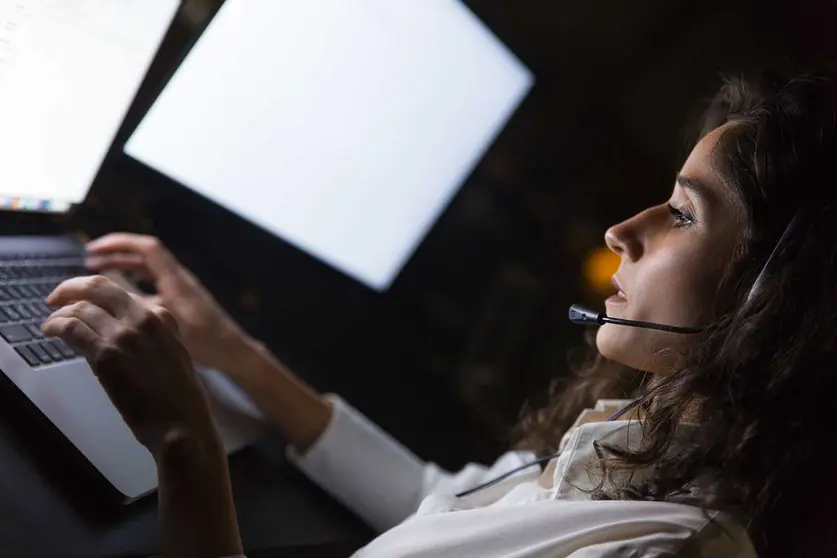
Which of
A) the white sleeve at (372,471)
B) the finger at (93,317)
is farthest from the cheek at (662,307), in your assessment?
the finger at (93,317)

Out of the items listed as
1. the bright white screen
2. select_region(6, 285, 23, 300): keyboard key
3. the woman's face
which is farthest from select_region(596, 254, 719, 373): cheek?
select_region(6, 285, 23, 300): keyboard key

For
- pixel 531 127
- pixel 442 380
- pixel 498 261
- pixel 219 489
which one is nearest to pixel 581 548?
pixel 219 489

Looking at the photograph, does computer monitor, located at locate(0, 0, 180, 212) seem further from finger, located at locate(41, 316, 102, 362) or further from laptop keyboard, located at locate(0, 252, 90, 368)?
finger, located at locate(41, 316, 102, 362)

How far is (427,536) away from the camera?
27.9 inches

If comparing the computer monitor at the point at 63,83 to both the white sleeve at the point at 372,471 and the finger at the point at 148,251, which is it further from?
the white sleeve at the point at 372,471

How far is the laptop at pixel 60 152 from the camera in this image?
2.16 feet

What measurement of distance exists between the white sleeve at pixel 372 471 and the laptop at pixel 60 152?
27 cm

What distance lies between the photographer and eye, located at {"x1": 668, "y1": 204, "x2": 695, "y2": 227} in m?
0.75

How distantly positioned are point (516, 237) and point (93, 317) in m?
0.79

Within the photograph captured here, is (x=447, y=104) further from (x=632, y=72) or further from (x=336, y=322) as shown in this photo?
(x=632, y=72)

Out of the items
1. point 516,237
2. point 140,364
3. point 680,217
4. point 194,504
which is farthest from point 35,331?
point 516,237

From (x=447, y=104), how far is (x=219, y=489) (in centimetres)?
58

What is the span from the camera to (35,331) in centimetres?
70

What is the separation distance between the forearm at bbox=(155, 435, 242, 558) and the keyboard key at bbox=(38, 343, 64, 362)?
153 mm
